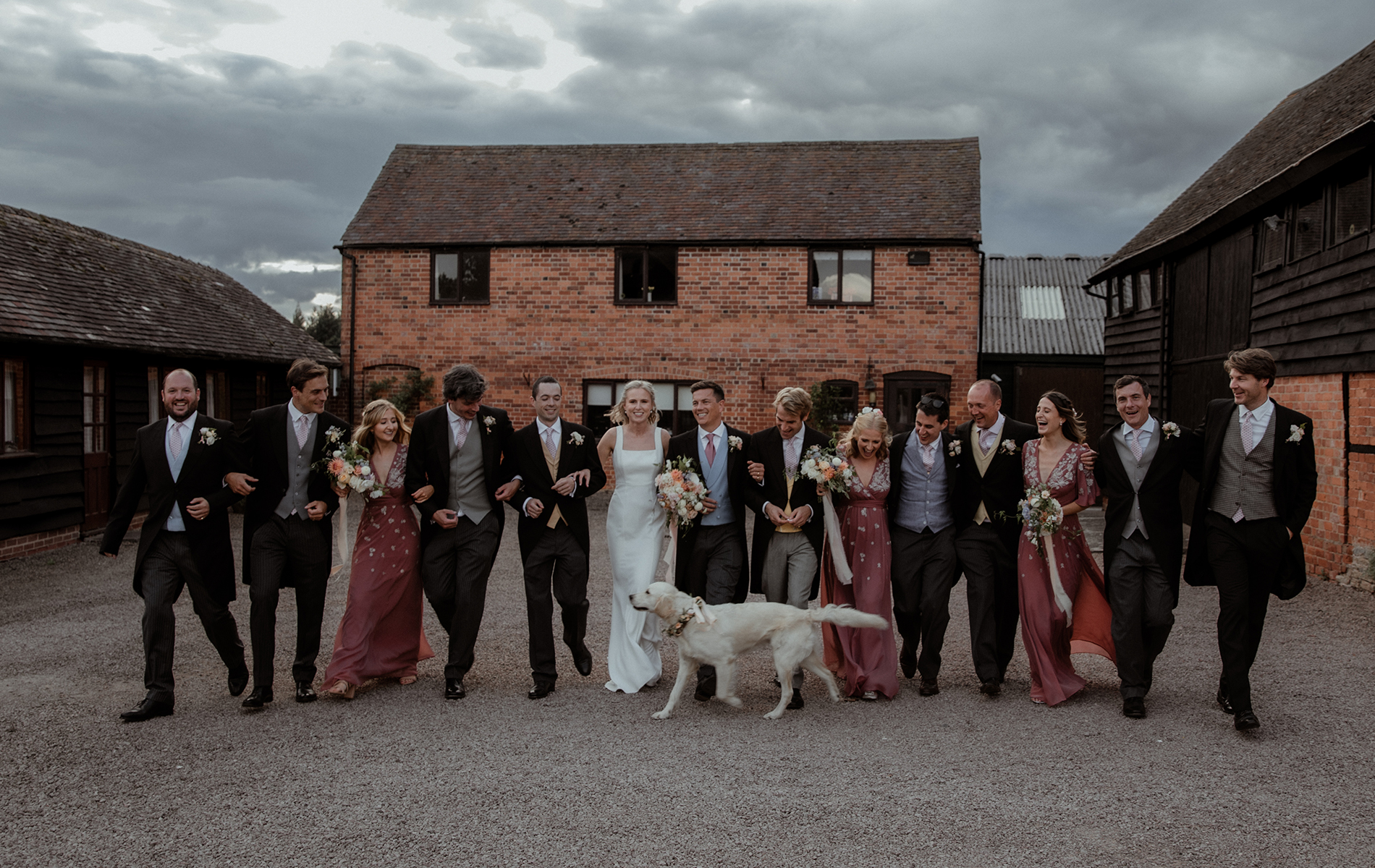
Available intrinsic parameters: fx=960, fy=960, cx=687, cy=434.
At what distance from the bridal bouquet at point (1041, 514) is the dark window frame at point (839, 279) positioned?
12883 millimetres

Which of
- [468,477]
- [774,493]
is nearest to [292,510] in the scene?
[468,477]

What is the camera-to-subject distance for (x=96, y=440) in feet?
44.0

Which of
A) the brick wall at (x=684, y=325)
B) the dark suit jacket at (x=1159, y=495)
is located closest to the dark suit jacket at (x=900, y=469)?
the dark suit jacket at (x=1159, y=495)

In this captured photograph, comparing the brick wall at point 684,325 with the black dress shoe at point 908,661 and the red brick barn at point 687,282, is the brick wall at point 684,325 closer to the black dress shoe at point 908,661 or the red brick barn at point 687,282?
the red brick barn at point 687,282

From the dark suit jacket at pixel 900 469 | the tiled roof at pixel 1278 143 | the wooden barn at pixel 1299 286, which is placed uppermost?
the tiled roof at pixel 1278 143

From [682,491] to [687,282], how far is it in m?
13.2

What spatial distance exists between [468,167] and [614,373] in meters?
6.06

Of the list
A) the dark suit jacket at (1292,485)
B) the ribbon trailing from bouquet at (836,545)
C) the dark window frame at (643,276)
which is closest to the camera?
the dark suit jacket at (1292,485)

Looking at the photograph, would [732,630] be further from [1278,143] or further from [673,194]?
[673,194]

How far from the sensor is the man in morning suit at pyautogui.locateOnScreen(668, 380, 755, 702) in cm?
607

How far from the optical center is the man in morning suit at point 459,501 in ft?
19.2

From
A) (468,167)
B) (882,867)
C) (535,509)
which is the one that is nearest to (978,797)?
(882,867)

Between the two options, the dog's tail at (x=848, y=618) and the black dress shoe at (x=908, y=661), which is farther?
the black dress shoe at (x=908, y=661)

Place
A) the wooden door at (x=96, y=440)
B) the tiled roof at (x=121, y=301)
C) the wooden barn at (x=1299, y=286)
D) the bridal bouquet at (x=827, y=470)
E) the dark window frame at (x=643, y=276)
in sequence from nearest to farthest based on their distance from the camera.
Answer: the bridal bouquet at (x=827, y=470), the wooden barn at (x=1299, y=286), the tiled roof at (x=121, y=301), the wooden door at (x=96, y=440), the dark window frame at (x=643, y=276)
